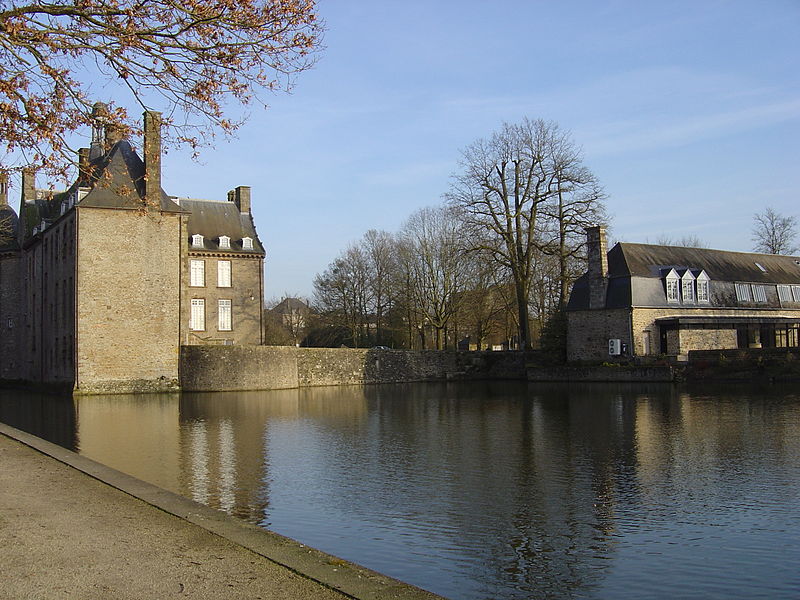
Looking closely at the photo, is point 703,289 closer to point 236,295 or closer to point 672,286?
point 672,286

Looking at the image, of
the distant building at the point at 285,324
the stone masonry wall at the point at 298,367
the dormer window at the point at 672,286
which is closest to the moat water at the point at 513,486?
the stone masonry wall at the point at 298,367

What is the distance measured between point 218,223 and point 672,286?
2274 centimetres

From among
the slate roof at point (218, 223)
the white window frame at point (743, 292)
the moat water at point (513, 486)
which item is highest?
the slate roof at point (218, 223)

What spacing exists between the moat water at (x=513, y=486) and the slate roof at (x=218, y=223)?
64.8ft

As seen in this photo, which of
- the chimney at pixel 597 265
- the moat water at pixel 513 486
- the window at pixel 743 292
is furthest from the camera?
the window at pixel 743 292

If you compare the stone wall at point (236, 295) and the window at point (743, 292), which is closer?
the window at point (743, 292)

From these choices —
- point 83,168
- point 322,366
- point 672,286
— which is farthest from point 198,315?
point 83,168

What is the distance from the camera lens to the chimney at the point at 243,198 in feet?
139

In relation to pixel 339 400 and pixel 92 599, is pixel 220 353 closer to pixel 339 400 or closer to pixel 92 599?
pixel 339 400

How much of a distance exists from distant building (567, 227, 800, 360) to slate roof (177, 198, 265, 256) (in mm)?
16772

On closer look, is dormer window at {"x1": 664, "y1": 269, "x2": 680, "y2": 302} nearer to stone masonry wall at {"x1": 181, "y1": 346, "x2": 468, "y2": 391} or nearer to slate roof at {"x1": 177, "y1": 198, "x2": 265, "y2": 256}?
stone masonry wall at {"x1": 181, "y1": 346, "x2": 468, "y2": 391}

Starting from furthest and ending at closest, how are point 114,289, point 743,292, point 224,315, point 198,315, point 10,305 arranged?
point 10,305, point 224,315, point 198,315, point 743,292, point 114,289

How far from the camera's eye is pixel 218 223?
134 feet

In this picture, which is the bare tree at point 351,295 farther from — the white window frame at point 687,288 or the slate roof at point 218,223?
the white window frame at point 687,288
